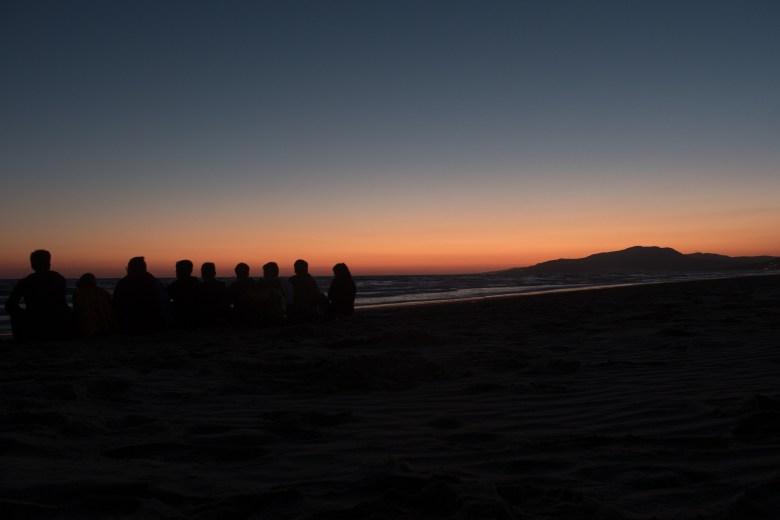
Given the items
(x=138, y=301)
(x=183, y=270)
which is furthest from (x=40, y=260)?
(x=183, y=270)

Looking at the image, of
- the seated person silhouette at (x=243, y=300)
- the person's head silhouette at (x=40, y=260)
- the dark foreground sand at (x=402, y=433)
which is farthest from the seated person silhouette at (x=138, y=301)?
the dark foreground sand at (x=402, y=433)

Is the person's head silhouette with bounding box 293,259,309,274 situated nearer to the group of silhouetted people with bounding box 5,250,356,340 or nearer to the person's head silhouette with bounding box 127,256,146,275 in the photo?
the group of silhouetted people with bounding box 5,250,356,340

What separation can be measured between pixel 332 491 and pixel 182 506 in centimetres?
56

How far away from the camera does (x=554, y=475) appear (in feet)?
8.44

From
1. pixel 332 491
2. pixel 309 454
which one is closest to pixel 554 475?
pixel 332 491

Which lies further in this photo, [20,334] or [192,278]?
[192,278]

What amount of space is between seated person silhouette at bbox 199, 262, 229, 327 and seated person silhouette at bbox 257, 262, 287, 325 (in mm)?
661

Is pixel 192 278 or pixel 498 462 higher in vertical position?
pixel 192 278

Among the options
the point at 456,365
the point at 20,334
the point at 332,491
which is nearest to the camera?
the point at 332,491

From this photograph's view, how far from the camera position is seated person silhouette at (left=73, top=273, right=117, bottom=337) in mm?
9359

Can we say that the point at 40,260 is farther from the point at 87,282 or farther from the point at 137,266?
the point at 137,266

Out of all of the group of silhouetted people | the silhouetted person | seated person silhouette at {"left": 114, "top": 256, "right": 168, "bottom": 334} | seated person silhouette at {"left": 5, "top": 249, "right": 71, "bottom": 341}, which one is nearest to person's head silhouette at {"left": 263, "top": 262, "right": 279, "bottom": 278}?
the group of silhouetted people

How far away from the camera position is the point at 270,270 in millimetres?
11172

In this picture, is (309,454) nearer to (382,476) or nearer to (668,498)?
(382,476)
